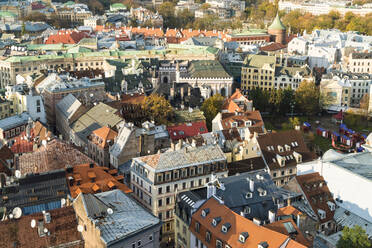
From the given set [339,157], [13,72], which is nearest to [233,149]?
[339,157]

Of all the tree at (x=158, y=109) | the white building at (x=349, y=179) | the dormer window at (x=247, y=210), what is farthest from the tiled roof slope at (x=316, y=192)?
the tree at (x=158, y=109)

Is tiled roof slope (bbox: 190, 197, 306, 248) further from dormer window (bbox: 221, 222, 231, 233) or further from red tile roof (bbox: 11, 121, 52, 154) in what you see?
red tile roof (bbox: 11, 121, 52, 154)

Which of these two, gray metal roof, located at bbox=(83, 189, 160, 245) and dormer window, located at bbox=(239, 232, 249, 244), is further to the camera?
dormer window, located at bbox=(239, 232, 249, 244)

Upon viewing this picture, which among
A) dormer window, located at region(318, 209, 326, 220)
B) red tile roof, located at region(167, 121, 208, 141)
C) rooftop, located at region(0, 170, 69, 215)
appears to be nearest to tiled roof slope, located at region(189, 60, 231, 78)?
red tile roof, located at region(167, 121, 208, 141)

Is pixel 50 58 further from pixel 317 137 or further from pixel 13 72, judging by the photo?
pixel 317 137

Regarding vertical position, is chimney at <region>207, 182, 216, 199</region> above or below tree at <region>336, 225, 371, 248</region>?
above

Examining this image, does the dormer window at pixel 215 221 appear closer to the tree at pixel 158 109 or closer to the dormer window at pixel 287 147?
the dormer window at pixel 287 147
